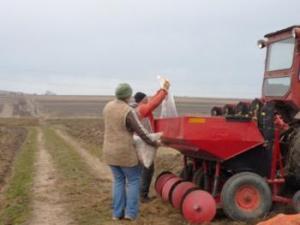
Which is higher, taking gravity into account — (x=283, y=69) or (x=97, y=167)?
(x=283, y=69)

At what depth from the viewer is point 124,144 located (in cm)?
875

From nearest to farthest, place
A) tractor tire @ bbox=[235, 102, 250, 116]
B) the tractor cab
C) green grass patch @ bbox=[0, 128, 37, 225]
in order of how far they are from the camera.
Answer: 1. the tractor cab
2. tractor tire @ bbox=[235, 102, 250, 116]
3. green grass patch @ bbox=[0, 128, 37, 225]

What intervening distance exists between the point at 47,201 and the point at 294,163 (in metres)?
4.57

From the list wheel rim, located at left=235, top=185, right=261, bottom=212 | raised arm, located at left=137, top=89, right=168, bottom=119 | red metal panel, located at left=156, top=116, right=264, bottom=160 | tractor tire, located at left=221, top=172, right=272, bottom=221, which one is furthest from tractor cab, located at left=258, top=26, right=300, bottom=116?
raised arm, located at left=137, top=89, right=168, bottom=119

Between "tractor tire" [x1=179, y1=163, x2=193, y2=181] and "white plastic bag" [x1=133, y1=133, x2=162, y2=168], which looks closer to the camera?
"white plastic bag" [x1=133, y1=133, x2=162, y2=168]

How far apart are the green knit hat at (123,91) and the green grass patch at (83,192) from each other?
1.86 metres

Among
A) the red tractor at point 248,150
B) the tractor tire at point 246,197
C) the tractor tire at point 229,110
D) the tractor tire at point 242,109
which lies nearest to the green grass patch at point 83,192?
the red tractor at point 248,150

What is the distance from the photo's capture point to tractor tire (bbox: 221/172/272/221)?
342 inches

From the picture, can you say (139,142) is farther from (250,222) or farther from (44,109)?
(44,109)

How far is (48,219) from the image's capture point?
374 inches

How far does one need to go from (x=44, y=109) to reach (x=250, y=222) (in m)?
64.7

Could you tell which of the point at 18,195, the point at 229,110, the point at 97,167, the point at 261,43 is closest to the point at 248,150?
the point at 229,110

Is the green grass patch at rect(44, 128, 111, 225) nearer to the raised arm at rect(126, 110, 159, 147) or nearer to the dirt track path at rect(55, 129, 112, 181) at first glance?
the dirt track path at rect(55, 129, 112, 181)

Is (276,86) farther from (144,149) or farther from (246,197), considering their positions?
(144,149)
